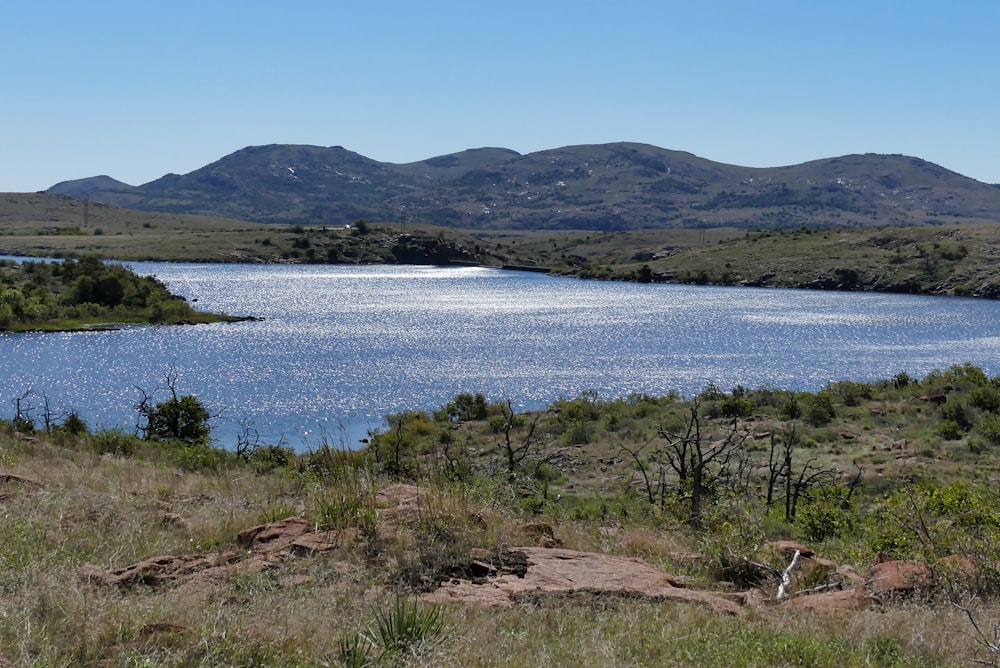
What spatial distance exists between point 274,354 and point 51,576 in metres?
53.8

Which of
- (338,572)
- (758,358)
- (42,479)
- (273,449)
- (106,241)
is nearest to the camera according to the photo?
(338,572)

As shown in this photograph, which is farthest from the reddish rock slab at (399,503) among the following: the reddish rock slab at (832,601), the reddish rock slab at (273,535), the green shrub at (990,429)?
the green shrub at (990,429)

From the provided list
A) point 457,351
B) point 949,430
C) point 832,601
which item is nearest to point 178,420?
point 832,601

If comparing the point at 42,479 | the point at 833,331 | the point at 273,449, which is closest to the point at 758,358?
the point at 833,331

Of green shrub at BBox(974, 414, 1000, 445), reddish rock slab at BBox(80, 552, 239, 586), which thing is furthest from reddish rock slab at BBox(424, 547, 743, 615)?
green shrub at BBox(974, 414, 1000, 445)

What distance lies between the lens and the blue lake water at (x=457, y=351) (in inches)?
1762

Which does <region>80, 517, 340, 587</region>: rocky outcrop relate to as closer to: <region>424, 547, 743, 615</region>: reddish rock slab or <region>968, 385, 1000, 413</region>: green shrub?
<region>424, 547, 743, 615</region>: reddish rock slab

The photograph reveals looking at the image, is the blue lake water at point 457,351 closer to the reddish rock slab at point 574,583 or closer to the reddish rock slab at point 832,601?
the reddish rock slab at point 574,583

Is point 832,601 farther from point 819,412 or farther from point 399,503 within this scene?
point 819,412

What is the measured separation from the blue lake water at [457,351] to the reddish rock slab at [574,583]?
62.8 ft

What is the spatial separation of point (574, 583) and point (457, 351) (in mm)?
54288

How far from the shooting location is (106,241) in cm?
15725

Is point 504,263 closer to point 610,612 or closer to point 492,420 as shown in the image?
point 492,420

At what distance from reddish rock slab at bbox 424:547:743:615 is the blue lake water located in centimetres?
1914
